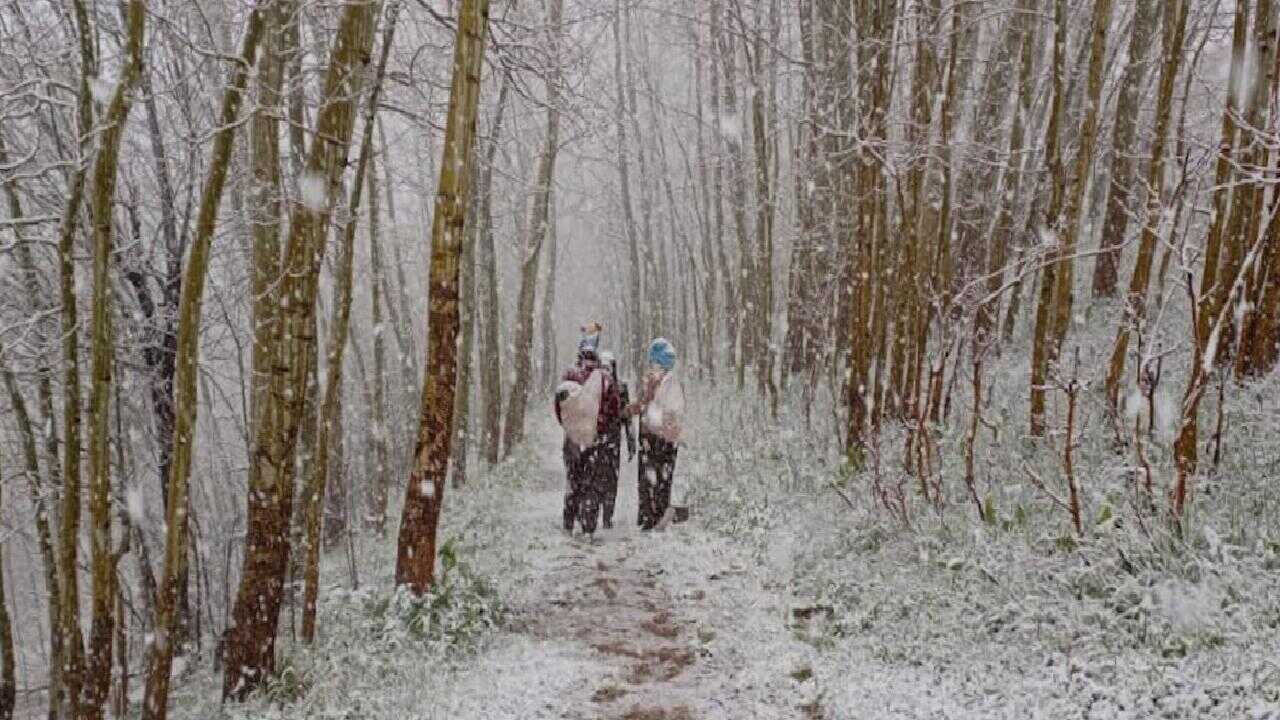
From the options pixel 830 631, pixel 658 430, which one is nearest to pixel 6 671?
pixel 658 430

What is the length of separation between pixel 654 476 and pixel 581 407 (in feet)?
3.67

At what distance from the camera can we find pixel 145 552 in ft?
31.5

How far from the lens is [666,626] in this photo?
6.75 m

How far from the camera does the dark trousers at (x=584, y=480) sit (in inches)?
378

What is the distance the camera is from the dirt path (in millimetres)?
5332

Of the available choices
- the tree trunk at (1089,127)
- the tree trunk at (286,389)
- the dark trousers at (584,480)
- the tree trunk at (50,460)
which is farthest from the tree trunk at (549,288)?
the tree trunk at (286,389)

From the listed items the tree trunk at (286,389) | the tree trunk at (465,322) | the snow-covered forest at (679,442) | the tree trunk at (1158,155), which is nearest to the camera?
the snow-covered forest at (679,442)

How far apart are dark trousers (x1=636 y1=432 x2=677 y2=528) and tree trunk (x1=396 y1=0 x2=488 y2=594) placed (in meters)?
3.45

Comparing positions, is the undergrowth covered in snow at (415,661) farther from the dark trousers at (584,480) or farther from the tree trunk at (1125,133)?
the tree trunk at (1125,133)

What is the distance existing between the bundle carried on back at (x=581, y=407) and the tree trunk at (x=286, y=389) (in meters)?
3.38

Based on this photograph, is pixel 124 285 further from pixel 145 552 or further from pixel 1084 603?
pixel 1084 603

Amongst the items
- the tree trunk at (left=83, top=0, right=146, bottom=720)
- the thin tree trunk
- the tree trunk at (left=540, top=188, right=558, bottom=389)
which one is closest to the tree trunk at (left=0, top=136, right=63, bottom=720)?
the thin tree trunk

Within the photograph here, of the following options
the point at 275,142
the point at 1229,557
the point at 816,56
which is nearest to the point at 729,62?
the point at 816,56

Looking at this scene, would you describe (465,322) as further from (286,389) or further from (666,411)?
(286,389)
